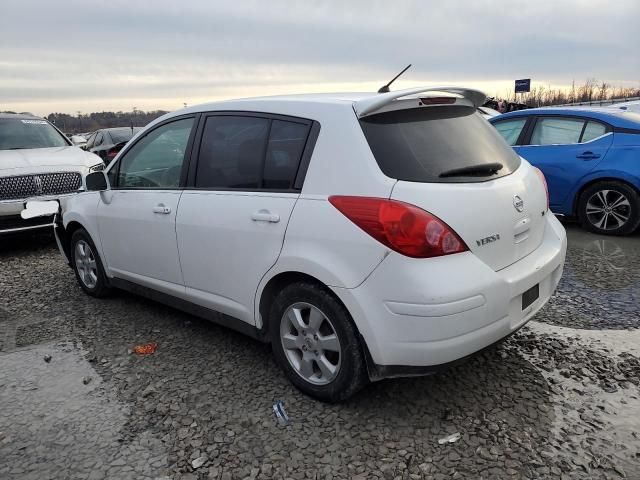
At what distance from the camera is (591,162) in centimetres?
655

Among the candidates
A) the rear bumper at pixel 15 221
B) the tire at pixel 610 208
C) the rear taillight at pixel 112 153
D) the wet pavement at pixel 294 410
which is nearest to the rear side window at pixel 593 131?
the tire at pixel 610 208

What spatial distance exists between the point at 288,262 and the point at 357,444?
0.99m

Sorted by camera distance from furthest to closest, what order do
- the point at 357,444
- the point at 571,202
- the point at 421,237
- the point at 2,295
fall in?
the point at 571,202 → the point at 2,295 → the point at 357,444 → the point at 421,237

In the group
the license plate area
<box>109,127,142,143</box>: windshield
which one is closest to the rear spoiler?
the license plate area

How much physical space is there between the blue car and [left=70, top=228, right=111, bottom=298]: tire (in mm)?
5359

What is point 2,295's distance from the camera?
527 cm

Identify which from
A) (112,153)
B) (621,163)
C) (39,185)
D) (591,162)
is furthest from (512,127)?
(112,153)

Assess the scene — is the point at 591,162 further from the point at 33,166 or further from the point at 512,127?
the point at 33,166

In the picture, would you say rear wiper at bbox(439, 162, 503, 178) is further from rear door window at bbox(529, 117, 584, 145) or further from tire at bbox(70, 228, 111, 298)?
rear door window at bbox(529, 117, 584, 145)

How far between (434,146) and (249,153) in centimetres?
113

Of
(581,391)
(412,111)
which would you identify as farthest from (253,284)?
(581,391)

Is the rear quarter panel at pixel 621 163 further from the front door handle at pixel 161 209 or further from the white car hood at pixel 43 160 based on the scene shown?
the white car hood at pixel 43 160

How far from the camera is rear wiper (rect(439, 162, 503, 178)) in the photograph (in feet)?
9.06

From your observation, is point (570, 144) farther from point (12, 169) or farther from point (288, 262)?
point (12, 169)
